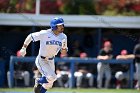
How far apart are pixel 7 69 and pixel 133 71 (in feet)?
13.6

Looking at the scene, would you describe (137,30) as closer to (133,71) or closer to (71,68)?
(133,71)

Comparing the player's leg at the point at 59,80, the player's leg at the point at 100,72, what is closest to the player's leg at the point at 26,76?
the player's leg at the point at 59,80

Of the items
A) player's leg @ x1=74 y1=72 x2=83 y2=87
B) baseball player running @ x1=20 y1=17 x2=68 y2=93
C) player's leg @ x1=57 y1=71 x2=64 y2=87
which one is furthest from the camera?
player's leg @ x1=74 y1=72 x2=83 y2=87

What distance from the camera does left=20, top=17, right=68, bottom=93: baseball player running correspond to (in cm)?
1051

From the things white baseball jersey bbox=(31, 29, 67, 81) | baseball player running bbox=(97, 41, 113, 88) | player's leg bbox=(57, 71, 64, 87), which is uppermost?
white baseball jersey bbox=(31, 29, 67, 81)

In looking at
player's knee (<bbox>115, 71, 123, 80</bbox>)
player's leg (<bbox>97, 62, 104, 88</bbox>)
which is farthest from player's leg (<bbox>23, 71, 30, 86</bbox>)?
player's knee (<bbox>115, 71, 123, 80</bbox>)

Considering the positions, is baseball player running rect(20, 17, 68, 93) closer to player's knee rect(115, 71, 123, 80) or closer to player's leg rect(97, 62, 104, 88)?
player's leg rect(97, 62, 104, 88)

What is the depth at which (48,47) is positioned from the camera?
10.6 m

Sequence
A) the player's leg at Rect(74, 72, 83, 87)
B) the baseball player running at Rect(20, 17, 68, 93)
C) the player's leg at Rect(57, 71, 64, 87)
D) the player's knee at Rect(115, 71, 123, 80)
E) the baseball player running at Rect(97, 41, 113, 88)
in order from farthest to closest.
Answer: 1. the player's knee at Rect(115, 71, 123, 80)
2. the player's leg at Rect(74, 72, 83, 87)
3. the player's leg at Rect(57, 71, 64, 87)
4. the baseball player running at Rect(97, 41, 113, 88)
5. the baseball player running at Rect(20, 17, 68, 93)

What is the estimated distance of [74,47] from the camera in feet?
58.4

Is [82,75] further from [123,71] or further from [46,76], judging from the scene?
[46,76]

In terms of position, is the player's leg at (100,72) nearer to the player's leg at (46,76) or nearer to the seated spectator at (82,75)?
the seated spectator at (82,75)

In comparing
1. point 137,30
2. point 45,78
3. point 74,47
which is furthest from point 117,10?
point 45,78

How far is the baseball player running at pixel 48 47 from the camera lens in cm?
1051
